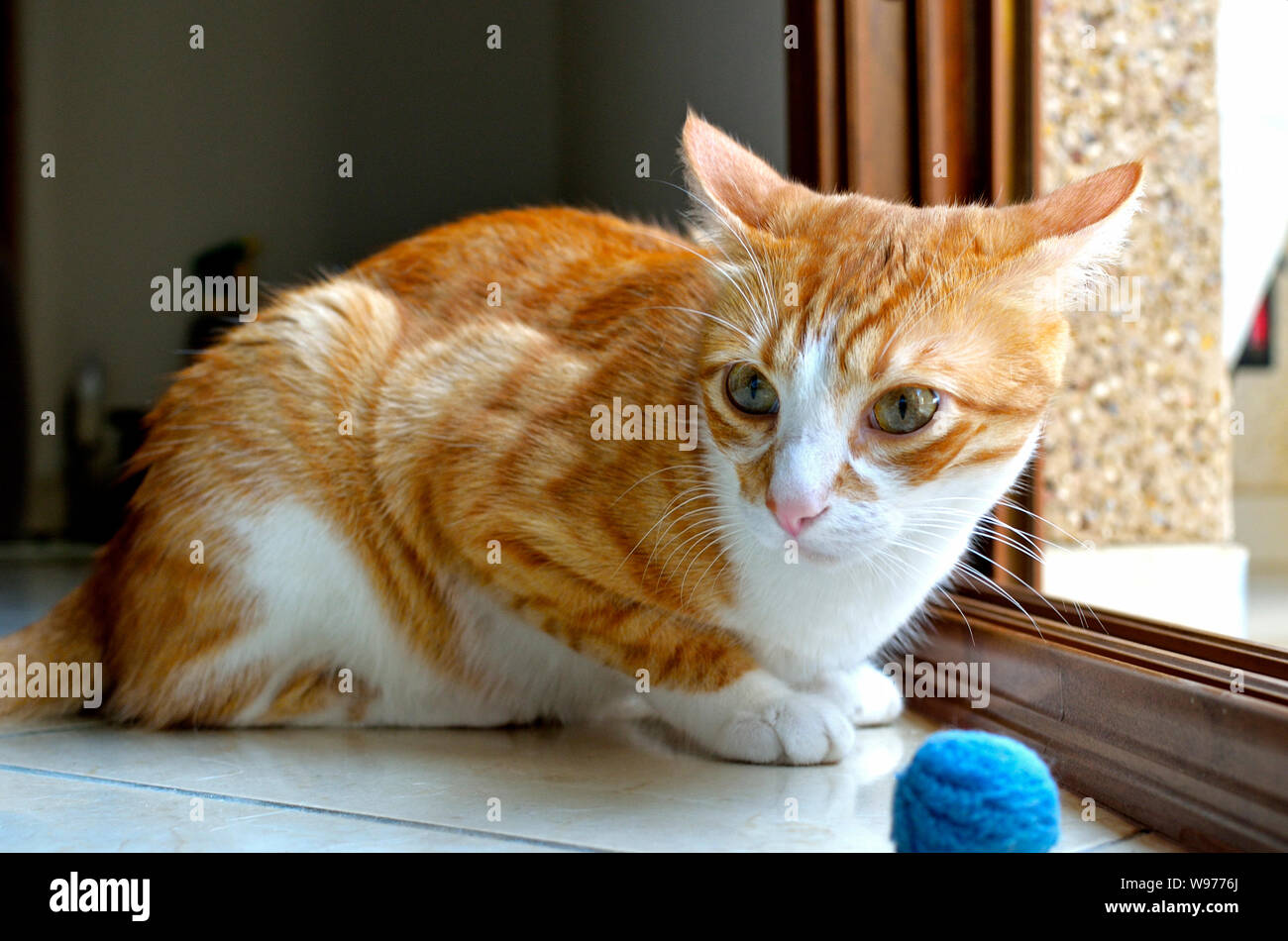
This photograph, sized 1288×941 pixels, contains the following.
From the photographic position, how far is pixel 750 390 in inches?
50.5

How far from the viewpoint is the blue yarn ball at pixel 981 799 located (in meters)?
0.90

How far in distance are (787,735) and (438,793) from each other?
418 millimetres

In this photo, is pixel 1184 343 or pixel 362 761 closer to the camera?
pixel 362 761

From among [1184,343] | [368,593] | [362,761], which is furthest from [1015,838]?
[1184,343]

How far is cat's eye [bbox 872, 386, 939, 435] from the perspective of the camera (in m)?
1.17

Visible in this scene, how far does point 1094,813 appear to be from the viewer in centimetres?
121

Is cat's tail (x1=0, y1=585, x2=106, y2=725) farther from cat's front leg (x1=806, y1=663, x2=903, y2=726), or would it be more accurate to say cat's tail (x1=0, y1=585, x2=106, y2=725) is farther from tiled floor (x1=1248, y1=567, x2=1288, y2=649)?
tiled floor (x1=1248, y1=567, x2=1288, y2=649)

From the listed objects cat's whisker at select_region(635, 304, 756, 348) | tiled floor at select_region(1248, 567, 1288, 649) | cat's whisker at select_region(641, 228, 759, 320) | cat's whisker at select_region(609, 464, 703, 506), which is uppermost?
cat's whisker at select_region(641, 228, 759, 320)

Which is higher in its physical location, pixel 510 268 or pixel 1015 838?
pixel 510 268

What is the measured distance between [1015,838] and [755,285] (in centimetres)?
68

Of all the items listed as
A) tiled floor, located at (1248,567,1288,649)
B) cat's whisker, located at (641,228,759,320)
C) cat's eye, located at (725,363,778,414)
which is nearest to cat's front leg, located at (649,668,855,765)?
cat's eye, located at (725,363,778,414)

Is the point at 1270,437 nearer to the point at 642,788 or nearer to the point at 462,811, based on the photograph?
the point at 642,788

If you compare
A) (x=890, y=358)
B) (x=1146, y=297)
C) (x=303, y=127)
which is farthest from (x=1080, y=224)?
(x=303, y=127)

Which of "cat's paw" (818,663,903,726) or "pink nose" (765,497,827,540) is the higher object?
"pink nose" (765,497,827,540)
